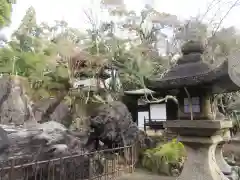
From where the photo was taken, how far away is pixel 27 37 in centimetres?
1803

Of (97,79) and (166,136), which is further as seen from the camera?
(97,79)

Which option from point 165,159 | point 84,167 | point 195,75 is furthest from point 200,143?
point 165,159

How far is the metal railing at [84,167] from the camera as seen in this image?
5.78 m

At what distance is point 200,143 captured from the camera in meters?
4.68

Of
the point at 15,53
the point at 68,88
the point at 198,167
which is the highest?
the point at 15,53

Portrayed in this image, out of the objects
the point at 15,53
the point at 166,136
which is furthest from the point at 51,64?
the point at 166,136

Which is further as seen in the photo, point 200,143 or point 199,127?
point 200,143

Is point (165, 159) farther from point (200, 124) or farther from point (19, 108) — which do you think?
point (19, 108)

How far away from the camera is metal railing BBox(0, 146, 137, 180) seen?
578cm

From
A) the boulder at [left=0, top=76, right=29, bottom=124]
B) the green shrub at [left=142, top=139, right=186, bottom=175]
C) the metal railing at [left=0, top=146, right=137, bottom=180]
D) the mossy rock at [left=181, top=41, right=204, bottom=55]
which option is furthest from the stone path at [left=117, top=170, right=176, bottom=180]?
the boulder at [left=0, top=76, right=29, bottom=124]

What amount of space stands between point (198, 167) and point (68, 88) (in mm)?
9833

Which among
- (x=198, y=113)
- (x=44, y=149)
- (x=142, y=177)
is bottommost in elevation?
(x=142, y=177)

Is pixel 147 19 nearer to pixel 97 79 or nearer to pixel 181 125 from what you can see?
pixel 97 79

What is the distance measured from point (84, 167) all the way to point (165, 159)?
336 cm
